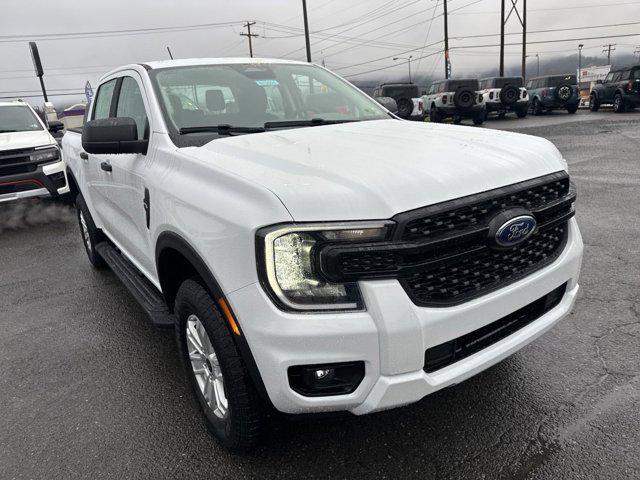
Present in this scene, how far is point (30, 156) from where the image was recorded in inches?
304

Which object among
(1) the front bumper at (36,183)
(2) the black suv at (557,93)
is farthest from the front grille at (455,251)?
(2) the black suv at (557,93)

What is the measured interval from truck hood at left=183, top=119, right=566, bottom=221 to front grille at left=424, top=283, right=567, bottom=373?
578 millimetres

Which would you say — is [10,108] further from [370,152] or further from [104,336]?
[370,152]

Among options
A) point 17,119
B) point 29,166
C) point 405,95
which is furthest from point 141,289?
point 405,95

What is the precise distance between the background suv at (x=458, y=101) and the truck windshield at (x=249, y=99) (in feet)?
58.7

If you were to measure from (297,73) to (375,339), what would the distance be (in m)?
2.60

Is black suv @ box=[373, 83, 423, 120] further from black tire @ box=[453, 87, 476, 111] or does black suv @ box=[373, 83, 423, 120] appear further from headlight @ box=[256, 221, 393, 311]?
headlight @ box=[256, 221, 393, 311]

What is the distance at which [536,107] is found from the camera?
24.3 m

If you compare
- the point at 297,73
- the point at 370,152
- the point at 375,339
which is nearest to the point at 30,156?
the point at 297,73

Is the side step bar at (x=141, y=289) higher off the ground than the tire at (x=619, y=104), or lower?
higher

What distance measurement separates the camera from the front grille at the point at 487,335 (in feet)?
6.53

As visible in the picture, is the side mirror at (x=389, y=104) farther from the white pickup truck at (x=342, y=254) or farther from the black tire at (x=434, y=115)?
the black tire at (x=434, y=115)

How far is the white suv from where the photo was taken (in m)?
7.49

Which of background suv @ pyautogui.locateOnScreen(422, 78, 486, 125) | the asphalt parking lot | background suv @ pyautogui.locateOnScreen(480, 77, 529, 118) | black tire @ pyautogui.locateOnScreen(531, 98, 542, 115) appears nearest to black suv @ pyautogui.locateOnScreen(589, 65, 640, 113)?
black tire @ pyautogui.locateOnScreen(531, 98, 542, 115)
